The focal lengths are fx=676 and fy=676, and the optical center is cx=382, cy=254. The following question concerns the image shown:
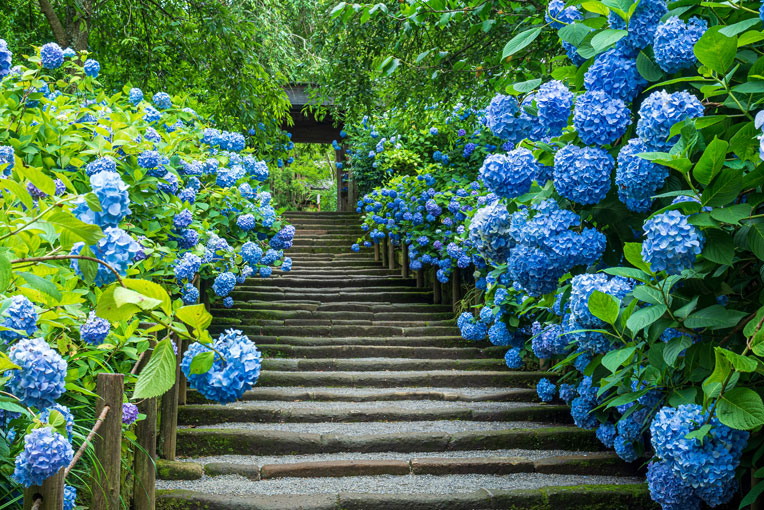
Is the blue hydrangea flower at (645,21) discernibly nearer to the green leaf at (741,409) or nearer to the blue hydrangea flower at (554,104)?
the blue hydrangea flower at (554,104)

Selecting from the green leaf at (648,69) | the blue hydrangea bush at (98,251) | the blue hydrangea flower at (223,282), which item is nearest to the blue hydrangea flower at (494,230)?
the green leaf at (648,69)

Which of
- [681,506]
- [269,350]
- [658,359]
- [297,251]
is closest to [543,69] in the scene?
[658,359]

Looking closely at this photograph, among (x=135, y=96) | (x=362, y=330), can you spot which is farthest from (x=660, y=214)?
(x=362, y=330)

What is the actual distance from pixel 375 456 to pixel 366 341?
7.12 feet

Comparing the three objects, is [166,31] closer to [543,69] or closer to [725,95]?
[543,69]

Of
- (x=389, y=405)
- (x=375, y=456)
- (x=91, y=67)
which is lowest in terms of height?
(x=375, y=456)

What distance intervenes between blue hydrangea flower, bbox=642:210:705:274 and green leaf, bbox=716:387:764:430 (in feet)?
0.84

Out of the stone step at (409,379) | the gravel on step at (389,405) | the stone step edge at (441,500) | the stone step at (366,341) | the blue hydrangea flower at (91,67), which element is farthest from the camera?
the stone step at (366,341)

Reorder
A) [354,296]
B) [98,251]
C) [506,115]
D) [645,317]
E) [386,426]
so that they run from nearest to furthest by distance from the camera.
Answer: [98,251], [645,317], [506,115], [386,426], [354,296]

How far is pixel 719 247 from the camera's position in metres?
1.35

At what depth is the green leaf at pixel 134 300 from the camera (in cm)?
75

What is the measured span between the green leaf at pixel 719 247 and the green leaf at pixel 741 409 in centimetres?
25

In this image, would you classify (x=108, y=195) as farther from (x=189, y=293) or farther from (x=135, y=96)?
(x=135, y=96)

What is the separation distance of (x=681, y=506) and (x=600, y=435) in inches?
68.7
